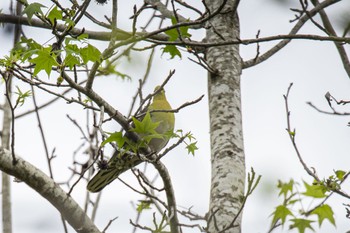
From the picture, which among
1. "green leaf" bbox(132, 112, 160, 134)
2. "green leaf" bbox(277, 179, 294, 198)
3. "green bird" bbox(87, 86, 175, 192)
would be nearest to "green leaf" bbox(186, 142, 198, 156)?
"green leaf" bbox(132, 112, 160, 134)

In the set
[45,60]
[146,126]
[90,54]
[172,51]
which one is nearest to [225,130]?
[172,51]

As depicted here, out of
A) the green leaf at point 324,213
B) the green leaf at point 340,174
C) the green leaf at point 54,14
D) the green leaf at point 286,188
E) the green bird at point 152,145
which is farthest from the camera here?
the green bird at point 152,145

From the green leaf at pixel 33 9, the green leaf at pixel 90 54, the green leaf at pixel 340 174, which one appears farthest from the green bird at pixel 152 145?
the green leaf at pixel 33 9

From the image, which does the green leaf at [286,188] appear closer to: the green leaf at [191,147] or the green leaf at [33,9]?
the green leaf at [191,147]

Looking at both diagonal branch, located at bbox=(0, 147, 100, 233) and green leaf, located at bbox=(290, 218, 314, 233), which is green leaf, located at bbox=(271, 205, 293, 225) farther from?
diagonal branch, located at bbox=(0, 147, 100, 233)

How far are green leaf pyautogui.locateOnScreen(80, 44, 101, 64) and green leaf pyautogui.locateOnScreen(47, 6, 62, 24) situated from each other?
22 centimetres

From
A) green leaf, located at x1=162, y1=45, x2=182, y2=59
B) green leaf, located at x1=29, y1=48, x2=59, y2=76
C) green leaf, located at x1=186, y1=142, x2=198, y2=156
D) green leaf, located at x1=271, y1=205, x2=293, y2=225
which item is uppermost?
green leaf, located at x1=162, y1=45, x2=182, y2=59

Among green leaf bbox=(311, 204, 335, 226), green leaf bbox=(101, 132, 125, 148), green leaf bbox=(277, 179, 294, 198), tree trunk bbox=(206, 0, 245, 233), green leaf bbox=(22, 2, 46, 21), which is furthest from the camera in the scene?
green leaf bbox=(277, 179, 294, 198)

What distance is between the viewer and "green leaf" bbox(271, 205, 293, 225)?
3770 mm

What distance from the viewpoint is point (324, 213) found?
3.99 meters

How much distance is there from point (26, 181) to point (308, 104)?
189 cm

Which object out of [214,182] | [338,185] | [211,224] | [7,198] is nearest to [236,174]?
[214,182]

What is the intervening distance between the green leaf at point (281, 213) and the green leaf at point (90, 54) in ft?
5.79

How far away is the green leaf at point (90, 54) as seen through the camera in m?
2.74
